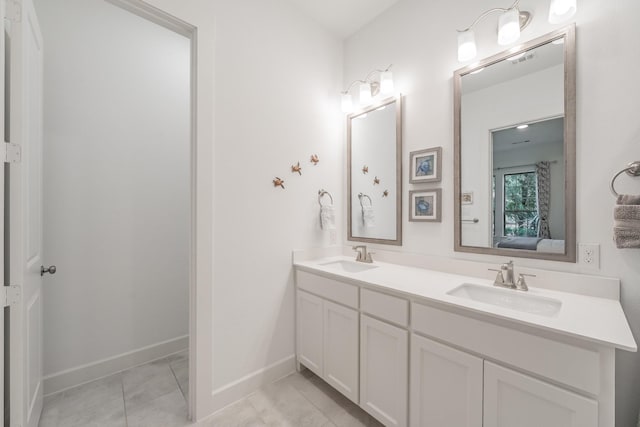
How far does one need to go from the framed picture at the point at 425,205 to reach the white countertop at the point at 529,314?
36cm

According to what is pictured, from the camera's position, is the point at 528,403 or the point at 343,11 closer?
the point at 528,403

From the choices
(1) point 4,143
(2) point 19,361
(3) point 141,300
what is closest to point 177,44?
(1) point 4,143

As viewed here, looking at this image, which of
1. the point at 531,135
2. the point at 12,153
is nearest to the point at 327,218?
the point at 531,135

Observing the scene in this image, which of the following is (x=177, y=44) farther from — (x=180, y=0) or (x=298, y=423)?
(x=298, y=423)

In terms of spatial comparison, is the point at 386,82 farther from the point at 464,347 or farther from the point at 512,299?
the point at 464,347

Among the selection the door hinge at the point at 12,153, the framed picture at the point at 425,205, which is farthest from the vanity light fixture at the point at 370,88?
the door hinge at the point at 12,153

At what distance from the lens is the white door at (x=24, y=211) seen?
3.69ft

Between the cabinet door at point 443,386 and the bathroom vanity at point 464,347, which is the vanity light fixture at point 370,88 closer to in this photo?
the bathroom vanity at point 464,347

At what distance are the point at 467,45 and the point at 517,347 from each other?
62.4 inches

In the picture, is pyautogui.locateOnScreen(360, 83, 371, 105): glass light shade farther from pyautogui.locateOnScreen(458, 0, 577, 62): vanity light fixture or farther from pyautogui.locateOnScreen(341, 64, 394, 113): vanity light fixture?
pyautogui.locateOnScreen(458, 0, 577, 62): vanity light fixture

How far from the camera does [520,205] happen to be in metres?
1.48

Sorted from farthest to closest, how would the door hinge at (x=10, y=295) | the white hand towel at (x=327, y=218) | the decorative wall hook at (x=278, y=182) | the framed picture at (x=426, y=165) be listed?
the white hand towel at (x=327, y=218) → the decorative wall hook at (x=278, y=182) → the framed picture at (x=426, y=165) → the door hinge at (x=10, y=295)

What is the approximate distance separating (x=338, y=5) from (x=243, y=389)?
2.89 meters

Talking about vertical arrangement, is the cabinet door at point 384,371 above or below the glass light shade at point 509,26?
below
